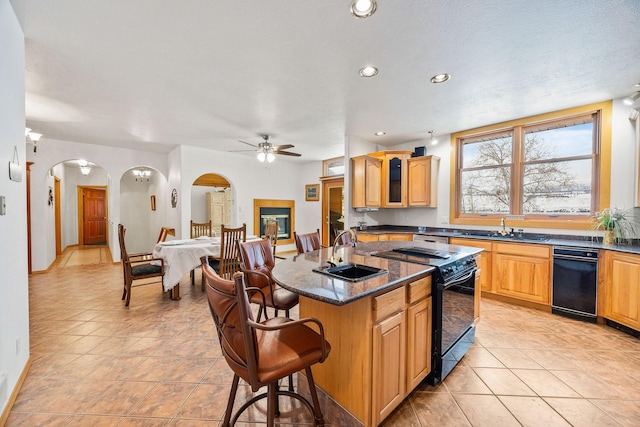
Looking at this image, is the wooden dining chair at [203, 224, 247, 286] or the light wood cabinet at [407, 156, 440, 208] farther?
the light wood cabinet at [407, 156, 440, 208]

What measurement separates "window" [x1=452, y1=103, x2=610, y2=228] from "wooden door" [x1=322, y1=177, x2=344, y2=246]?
272 centimetres

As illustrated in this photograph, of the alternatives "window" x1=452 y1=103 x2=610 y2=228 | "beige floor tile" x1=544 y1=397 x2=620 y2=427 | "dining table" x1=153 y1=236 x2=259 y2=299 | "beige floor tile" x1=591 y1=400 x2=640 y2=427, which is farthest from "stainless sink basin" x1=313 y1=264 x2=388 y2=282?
"window" x1=452 y1=103 x2=610 y2=228

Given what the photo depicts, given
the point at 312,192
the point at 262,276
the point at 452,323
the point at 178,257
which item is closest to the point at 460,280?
the point at 452,323

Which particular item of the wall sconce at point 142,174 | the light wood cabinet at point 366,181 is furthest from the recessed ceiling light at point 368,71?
the wall sconce at point 142,174

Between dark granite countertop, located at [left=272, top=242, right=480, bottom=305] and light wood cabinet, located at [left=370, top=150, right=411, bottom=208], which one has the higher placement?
light wood cabinet, located at [left=370, top=150, right=411, bottom=208]

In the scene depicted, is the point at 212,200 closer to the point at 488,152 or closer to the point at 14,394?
the point at 14,394

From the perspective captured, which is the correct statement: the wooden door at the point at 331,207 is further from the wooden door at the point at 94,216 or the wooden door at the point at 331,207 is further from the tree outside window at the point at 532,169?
the wooden door at the point at 94,216

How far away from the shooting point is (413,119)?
386 centimetres

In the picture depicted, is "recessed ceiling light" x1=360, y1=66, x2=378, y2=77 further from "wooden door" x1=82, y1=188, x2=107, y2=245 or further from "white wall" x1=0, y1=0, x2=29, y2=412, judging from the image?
"wooden door" x1=82, y1=188, x2=107, y2=245

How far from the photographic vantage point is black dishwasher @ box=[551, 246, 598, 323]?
114 inches

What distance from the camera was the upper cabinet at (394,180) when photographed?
4.58 meters

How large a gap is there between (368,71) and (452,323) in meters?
2.35

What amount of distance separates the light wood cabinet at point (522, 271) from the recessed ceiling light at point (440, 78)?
229cm

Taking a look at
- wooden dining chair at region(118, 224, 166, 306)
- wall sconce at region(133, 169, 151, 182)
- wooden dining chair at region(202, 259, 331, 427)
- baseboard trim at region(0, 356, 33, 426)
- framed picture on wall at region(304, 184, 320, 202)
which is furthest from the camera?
wall sconce at region(133, 169, 151, 182)
